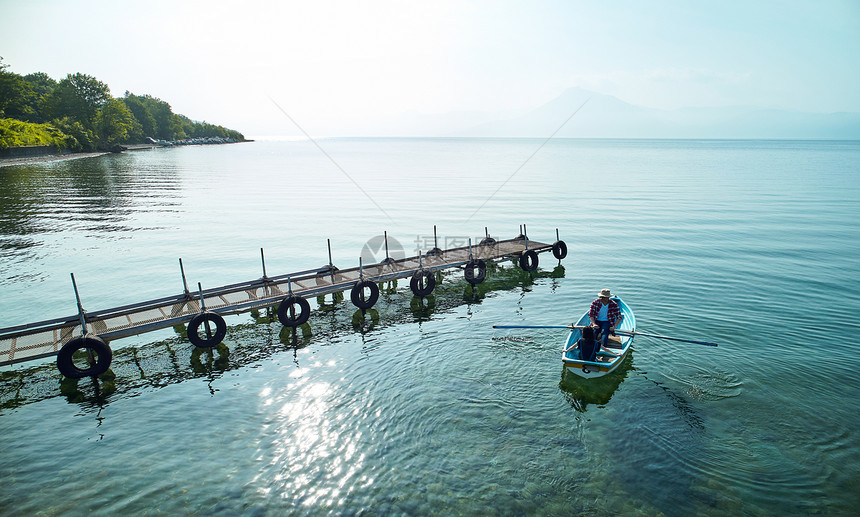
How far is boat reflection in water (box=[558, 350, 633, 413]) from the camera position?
1562cm

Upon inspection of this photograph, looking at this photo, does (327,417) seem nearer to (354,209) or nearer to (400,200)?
(354,209)

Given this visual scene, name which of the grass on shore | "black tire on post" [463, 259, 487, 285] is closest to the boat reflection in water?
"black tire on post" [463, 259, 487, 285]

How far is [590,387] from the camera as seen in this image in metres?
16.4

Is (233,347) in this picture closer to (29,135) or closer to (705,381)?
(705,381)

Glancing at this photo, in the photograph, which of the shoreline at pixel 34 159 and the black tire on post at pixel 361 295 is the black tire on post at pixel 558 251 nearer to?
the black tire on post at pixel 361 295

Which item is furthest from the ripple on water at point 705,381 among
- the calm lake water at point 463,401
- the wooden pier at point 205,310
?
the wooden pier at point 205,310

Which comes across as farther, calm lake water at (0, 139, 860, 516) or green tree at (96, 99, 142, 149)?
green tree at (96, 99, 142, 149)

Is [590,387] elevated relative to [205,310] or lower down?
lower down

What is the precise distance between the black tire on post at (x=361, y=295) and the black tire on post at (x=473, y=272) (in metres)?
6.50

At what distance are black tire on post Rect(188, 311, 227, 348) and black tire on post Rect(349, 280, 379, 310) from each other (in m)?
6.59

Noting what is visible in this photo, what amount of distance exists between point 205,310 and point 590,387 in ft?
52.9

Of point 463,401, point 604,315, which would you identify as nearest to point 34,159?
point 463,401

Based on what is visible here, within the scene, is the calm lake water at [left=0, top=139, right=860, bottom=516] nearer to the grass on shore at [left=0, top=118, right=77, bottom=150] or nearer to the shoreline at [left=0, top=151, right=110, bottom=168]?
the shoreline at [left=0, top=151, right=110, bottom=168]

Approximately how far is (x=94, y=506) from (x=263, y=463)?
160 inches
